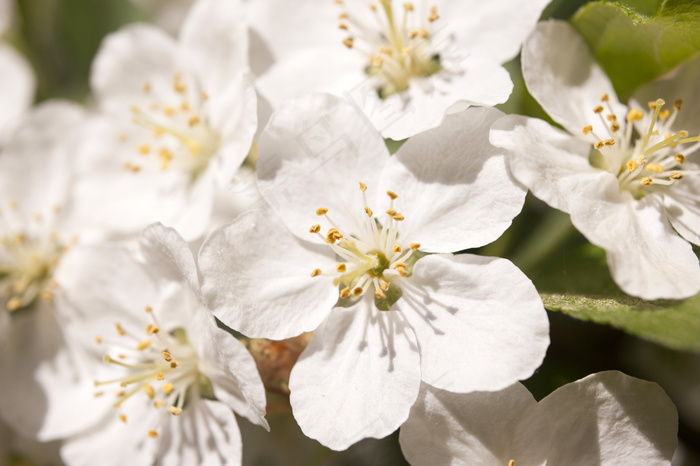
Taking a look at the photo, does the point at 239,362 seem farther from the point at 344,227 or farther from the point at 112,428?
the point at 112,428

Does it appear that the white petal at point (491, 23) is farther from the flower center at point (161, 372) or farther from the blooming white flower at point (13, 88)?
the blooming white flower at point (13, 88)

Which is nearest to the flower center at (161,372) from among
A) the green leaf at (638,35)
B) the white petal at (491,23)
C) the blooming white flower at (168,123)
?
the blooming white flower at (168,123)

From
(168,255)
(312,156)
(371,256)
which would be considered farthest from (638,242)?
(168,255)

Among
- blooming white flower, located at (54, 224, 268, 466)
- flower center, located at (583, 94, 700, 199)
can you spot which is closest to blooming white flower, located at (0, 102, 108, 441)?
blooming white flower, located at (54, 224, 268, 466)

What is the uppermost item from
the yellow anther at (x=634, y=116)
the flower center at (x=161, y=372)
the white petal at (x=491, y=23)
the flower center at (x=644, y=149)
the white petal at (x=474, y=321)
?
the white petal at (x=491, y=23)

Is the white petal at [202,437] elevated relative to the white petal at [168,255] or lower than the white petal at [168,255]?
lower

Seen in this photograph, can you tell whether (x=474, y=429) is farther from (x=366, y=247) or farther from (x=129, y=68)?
(x=129, y=68)

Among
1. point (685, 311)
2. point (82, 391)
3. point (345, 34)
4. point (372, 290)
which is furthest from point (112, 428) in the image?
point (685, 311)

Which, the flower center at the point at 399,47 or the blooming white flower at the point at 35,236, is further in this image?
the blooming white flower at the point at 35,236
